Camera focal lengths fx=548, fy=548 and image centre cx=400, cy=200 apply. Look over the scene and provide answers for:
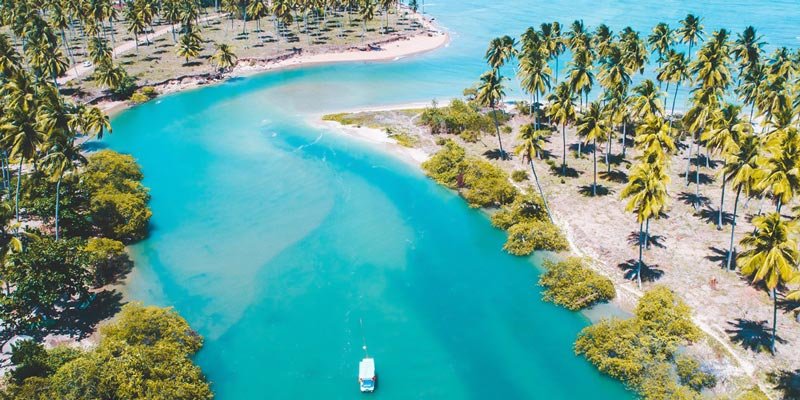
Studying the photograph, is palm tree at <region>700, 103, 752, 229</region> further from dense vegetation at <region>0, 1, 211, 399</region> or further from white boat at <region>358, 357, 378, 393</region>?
dense vegetation at <region>0, 1, 211, 399</region>

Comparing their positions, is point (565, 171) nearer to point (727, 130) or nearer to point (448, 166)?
point (448, 166)

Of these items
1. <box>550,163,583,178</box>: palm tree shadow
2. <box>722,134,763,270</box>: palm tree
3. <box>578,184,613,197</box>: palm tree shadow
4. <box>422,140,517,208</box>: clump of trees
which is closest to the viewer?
<box>722,134,763,270</box>: palm tree

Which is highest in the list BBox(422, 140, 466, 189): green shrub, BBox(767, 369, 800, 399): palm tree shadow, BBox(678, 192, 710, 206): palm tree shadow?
BBox(422, 140, 466, 189): green shrub

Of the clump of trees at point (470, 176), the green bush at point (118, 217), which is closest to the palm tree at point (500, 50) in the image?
the clump of trees at point (470, 176)

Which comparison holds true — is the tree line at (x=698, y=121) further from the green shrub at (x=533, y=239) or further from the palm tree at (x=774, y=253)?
the green shrub at (x=533, y=239)

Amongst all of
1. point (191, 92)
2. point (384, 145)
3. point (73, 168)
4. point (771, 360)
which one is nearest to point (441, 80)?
point (384, 145)

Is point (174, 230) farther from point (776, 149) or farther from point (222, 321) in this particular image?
point (776, 149)

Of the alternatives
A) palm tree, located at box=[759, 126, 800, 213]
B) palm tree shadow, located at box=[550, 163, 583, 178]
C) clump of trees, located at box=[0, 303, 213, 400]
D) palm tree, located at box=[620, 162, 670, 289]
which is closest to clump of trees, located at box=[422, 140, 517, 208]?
palm tree shadow, located at box=[550, 163, 583, 178]
